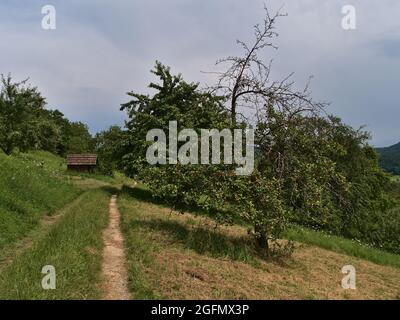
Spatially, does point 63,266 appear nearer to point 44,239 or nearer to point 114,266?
point 114,266

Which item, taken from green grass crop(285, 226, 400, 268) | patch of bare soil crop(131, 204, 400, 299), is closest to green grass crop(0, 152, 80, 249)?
patch of bare soil crop(131, 204, 400, 299)

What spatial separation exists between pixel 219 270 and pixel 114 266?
2.82 m

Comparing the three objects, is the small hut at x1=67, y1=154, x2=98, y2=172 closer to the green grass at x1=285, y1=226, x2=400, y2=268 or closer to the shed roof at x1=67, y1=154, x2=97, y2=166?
the shed roof at x1=67, y1=154, x2=97, y2=166

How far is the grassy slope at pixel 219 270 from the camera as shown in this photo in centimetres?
988

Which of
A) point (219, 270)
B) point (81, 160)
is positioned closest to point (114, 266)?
point (219, 270)

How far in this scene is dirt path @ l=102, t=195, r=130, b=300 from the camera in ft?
29.7

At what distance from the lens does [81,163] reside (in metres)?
50.6

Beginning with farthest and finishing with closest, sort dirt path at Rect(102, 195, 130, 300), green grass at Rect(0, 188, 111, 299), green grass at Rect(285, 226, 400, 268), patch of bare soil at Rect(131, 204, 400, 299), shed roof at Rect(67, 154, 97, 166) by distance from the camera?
shed roof at Rect(67, 154, 97, 166) → green grass at Rect(285, 226, 400, 268) → patch of bare soil at Rect(131, 204, 400, 299) → dirt path at Rect(102, 195, 130, 300) → green grass at Rect(0, 188, 111, 299)

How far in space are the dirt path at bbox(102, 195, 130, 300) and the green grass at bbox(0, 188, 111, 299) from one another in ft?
0.68

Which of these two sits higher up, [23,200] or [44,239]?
[23,200]

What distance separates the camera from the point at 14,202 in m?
16.1

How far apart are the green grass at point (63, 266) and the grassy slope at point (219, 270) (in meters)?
0.97
